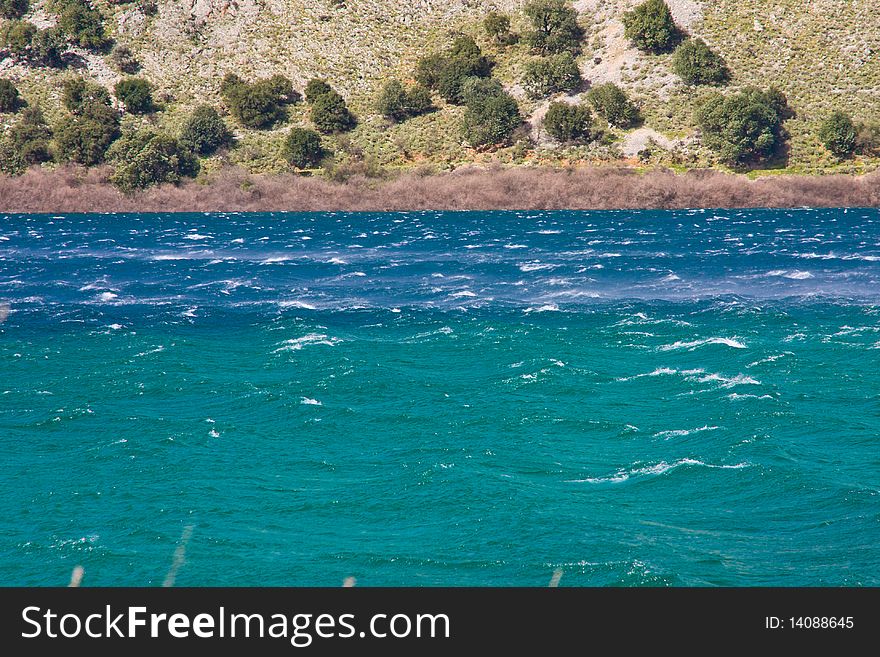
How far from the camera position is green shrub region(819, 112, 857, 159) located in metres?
A: 131

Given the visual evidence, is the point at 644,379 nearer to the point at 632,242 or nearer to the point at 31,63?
the point at 632,242

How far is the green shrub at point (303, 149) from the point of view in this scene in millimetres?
142125

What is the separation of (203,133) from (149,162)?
34.8 ft

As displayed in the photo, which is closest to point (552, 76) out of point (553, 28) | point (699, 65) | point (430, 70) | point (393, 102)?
point (553, 28)

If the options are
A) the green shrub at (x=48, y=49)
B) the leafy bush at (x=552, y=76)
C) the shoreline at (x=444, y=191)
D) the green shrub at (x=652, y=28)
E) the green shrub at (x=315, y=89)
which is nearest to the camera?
the shoreline at (x=444, y=191)

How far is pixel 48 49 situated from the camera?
16288 cm

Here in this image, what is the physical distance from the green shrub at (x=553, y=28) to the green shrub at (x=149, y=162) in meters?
58.1

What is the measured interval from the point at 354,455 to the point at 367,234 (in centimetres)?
6896

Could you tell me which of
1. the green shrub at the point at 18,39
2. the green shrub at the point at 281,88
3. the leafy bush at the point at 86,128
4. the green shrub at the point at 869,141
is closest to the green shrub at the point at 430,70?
the green shrub at the point at 281,88

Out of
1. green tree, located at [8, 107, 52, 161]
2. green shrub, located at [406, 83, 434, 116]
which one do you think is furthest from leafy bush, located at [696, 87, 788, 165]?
green tree, located at [8, 107, 52, 161]

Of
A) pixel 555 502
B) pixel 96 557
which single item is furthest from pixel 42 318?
pixel 555 502

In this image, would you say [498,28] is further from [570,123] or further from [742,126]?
[742,126]

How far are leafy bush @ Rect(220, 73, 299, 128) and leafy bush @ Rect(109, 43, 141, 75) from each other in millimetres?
16988

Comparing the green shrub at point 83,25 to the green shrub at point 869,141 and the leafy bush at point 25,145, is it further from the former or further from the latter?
the green shrub at point 869,141
